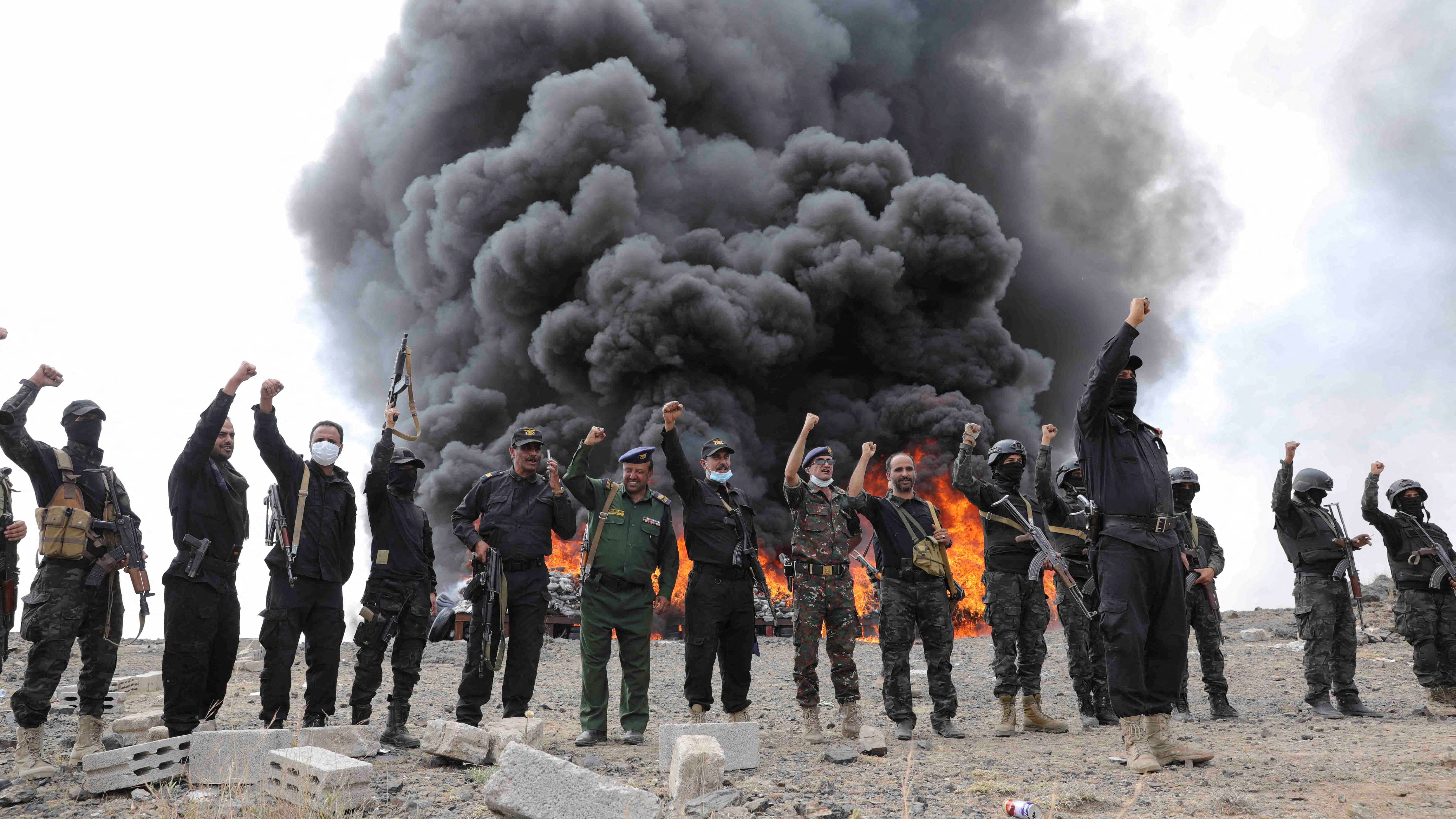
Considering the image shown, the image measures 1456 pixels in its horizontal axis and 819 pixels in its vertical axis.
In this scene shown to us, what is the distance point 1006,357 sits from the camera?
27859mm

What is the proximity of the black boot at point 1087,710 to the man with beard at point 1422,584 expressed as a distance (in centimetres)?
290

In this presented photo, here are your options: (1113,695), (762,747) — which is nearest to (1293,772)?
(1113,695)

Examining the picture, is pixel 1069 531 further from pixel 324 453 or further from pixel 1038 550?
pixel 324 453

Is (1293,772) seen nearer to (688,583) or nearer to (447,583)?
(688,583)

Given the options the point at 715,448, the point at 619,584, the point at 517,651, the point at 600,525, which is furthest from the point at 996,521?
the point at 517,651

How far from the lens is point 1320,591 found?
754cm

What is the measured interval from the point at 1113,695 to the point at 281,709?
4.82m

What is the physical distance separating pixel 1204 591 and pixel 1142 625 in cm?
326

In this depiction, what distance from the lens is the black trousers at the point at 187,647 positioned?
492 cm

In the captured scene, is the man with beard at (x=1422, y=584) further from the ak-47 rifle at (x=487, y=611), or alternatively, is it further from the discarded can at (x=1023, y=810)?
the ak-47 rifle at (x=487, y=611)

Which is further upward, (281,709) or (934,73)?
(934,73)

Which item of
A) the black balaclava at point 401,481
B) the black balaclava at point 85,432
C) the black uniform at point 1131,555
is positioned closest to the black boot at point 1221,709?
the black uniform at point 1131,555

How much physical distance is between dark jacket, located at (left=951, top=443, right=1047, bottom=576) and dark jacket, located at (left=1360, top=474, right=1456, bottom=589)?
3736 mm

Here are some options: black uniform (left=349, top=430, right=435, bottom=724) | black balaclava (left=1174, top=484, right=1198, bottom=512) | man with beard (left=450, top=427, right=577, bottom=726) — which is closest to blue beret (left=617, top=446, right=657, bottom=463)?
man with beard (left=450, top=427, right=577, bottom=726)
